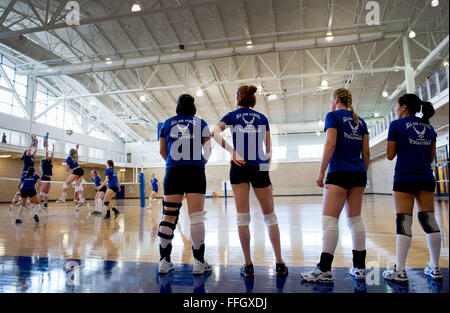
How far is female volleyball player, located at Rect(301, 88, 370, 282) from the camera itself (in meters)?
2.17

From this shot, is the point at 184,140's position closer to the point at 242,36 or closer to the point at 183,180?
the point at 183,180

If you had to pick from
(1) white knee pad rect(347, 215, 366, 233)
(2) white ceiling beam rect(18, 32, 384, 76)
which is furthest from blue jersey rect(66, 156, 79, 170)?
(1) white knee pad rect(347, 215, 366, 233)

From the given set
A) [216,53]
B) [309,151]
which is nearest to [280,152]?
[309,151]

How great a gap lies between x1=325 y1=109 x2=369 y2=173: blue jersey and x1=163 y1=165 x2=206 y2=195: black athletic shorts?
1177 mm

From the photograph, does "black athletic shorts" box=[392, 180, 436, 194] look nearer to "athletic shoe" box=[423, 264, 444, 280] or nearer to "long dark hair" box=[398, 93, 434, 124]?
"long dark hair" box=[398, 93, 434, 124]

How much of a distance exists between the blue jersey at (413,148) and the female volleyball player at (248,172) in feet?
3.68

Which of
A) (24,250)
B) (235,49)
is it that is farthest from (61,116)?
(24,250)

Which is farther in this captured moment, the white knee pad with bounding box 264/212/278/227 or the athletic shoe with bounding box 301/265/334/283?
the white knee pad with bounding box 264/212/278/227

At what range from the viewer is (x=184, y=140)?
100 inches

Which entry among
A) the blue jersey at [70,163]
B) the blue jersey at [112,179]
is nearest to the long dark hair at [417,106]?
the blue jersey at [112,179]
